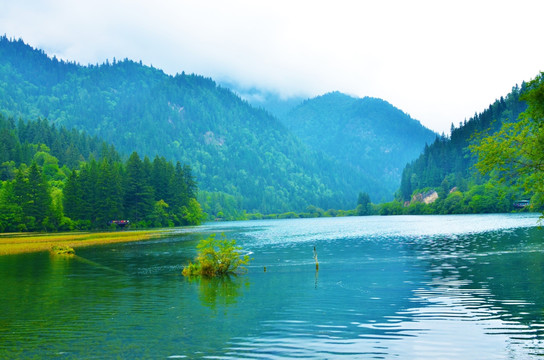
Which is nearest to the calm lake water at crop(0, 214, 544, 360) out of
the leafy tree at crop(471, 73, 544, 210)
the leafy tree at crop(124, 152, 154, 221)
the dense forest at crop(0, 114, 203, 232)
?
the leafy tree at crop(471, 73, 544, 210)

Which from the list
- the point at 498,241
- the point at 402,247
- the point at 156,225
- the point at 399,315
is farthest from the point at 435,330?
the point at 156,225

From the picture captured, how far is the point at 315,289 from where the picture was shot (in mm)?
34562

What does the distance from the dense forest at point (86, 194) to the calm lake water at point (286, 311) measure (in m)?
89.6

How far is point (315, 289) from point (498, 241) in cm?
4590

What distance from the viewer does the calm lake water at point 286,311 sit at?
1952cm

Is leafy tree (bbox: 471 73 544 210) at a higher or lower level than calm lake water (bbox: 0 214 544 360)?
higher

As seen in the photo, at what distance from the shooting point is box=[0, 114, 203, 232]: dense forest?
129 m

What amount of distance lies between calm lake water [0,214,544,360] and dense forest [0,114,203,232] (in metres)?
89.6

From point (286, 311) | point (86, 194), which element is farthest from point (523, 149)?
point (86, 194)

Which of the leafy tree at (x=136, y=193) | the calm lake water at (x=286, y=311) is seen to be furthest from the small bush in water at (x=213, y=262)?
the leafy tree at (x=136, y=193)

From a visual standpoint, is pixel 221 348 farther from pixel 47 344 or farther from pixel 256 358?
pixel 47 344

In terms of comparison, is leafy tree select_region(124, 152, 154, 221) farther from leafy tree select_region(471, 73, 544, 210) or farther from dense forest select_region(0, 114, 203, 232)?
leafy tree select_region(471, 73, 544, 210)

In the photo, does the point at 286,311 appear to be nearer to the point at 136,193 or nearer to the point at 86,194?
the point at 86,194

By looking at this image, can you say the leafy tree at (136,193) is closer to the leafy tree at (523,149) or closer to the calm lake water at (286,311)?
the calm lake water at (286,311)
